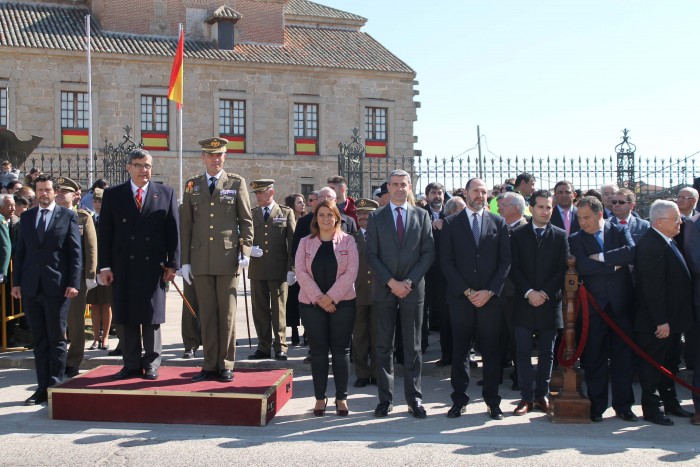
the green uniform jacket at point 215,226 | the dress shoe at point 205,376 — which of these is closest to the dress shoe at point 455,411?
the dress shoe at point 205,376

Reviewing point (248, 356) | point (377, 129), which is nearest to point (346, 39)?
point (377, 129)

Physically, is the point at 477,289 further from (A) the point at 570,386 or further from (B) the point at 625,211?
(B) the point at 625,211

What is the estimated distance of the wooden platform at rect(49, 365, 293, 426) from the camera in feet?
23.3

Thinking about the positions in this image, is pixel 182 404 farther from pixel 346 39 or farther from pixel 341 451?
pixel 346 39

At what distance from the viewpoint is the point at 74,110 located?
113 ft

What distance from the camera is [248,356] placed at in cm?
995

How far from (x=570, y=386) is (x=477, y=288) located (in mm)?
1150

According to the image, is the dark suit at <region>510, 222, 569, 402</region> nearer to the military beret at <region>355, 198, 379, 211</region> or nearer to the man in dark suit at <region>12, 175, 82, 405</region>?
the military beret at <region>355, 198, 379, 211</region>

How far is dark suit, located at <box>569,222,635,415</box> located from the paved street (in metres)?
0.29

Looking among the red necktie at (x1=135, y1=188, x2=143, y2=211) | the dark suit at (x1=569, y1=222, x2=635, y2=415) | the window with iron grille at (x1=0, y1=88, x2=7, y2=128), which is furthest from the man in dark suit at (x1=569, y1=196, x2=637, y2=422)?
the window with iron grille at (x1=0, y1=88, x2=7, y2=128)

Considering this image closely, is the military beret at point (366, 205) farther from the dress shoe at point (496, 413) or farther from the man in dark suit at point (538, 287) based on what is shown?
the dress shoe at point (496, 413)

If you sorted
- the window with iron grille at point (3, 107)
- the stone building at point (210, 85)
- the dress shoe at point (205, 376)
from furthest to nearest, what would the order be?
the stone building at point (210, 85), the window with iron grille at point (3, 107), the dress shoe at point (205, 376)

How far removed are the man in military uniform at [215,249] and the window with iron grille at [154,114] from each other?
2837 centimetres

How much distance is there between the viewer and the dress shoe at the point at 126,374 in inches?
306
